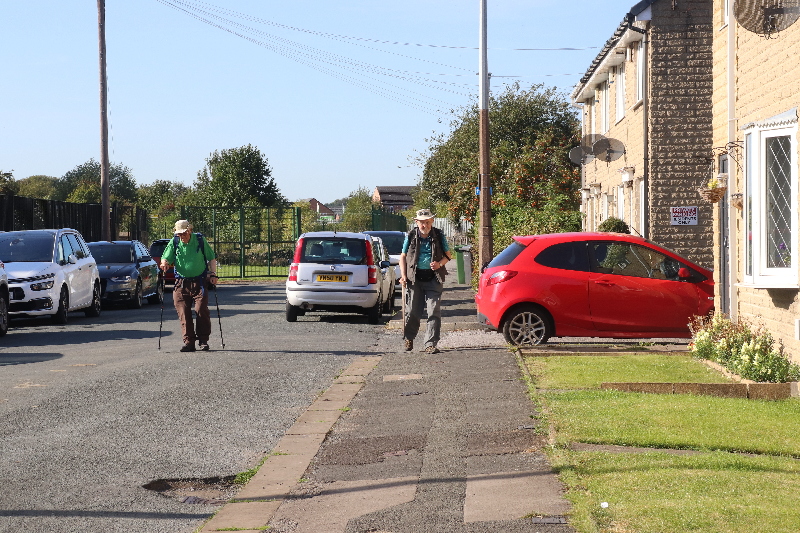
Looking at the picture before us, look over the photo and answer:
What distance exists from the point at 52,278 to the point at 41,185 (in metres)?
135

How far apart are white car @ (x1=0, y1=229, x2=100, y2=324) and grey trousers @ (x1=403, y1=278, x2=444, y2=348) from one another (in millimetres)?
7550

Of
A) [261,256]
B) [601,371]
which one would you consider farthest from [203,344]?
[261,256]

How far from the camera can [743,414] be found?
27.3ft

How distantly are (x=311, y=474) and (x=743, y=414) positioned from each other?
3.58 m

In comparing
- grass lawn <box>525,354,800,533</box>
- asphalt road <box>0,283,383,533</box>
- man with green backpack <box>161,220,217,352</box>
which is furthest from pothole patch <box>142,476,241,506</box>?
man with green backpack <box>161,220,217,352</box>

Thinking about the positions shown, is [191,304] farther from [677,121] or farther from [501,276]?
[677,121]

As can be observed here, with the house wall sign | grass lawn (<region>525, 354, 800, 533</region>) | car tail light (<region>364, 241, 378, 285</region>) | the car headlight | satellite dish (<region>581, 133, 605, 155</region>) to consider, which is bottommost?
grass lawn (<region>525, 354, 800, 533</region>)

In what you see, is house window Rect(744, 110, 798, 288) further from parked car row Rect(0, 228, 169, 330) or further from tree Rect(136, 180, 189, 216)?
tree Rect(136, 180, 189, 216)

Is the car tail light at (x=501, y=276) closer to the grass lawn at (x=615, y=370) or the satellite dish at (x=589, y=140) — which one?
the grass lawn at (x=615, y=370)

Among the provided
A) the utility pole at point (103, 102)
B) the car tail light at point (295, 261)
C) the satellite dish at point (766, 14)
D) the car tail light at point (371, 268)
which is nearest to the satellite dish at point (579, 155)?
the car tail light at point (371, 268)

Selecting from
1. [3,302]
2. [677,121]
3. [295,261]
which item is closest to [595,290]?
[295,261]

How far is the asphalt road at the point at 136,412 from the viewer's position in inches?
244

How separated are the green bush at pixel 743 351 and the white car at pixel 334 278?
7.45 meters

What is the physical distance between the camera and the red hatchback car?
45.7ft
